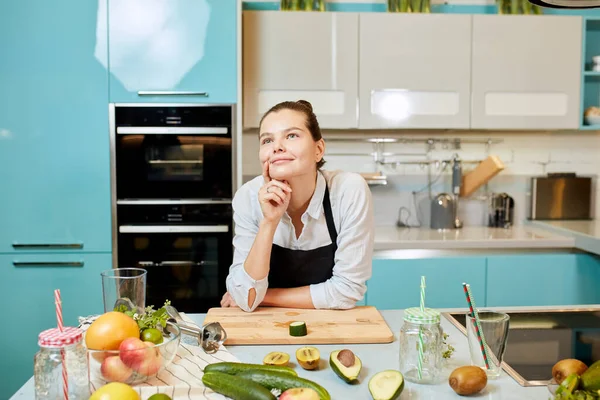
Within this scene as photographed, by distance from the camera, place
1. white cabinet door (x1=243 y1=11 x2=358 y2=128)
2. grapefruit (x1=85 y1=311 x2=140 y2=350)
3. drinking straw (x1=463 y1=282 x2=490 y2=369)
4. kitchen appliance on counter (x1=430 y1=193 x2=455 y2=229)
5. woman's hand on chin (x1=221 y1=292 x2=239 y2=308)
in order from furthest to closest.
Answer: kitchen appliance on counter (x1=430 y1=193 x2=455 y2=229) < white cabinet door (x1=243 y1=11 x2=358 y2=128) < woman's hand on chin (x1=221 y1=292 x2=239 y2=308) < drinking straw (x1=463 y1=282 x2=490 y2=369) < grapefruit (x1=85 y1=311 x2=140 y2=350)

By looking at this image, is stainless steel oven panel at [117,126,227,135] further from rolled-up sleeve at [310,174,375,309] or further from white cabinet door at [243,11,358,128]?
rolled-up sleeve at [310,174,375,309]

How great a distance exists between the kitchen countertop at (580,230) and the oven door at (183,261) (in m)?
1.81

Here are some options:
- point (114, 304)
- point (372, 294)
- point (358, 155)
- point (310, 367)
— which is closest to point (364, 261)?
point (310, 367)

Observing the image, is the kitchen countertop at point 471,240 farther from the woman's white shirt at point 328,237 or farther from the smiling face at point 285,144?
the smiling face at point 285,144

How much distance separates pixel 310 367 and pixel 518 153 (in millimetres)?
2903

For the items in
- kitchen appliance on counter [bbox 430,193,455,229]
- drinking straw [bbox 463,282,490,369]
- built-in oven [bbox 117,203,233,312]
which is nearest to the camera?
drinking straw [bbox 463,282,490,369]

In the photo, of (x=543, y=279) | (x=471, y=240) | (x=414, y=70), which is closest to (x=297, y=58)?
(x=414, y=70)

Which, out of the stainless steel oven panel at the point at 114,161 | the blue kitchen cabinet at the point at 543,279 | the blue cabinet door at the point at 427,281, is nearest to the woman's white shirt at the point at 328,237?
the stainless steel oven panel at the point at 114,161

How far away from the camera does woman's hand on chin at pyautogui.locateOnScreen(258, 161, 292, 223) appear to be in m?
1.77

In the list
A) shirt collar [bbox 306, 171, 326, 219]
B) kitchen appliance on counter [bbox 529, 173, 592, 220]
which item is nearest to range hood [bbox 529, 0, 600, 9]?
shirt collar [bbox 306, 171, 326, 219]

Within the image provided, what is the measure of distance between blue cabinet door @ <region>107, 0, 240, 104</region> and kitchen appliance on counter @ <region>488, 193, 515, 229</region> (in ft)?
5.68

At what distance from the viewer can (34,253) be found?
3049 millimetres

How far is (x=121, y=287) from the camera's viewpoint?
4.61ft

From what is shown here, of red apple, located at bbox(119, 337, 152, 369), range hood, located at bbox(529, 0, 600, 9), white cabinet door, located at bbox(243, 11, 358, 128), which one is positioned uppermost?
white cabinet door, located at bbox(243, 11, 358, 128)
